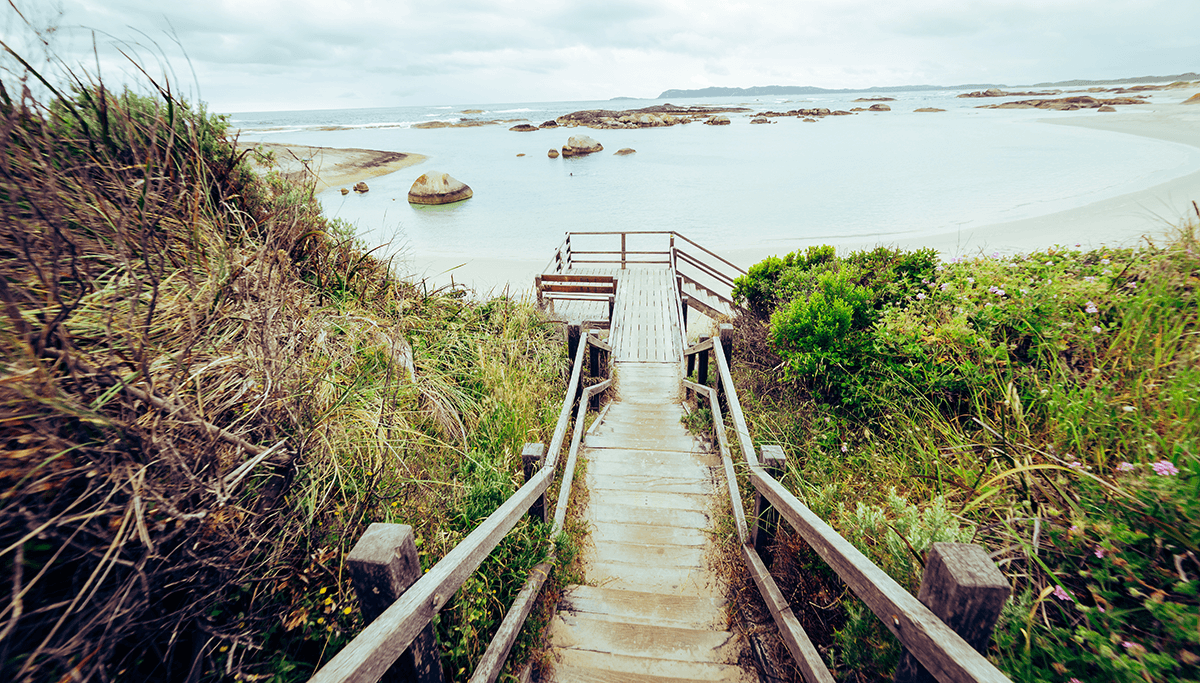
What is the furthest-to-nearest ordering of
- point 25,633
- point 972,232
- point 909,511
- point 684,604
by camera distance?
point 972,232 → point 684,604 → point 909,511 → point 25,633

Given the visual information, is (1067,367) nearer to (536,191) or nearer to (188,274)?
(188,274)

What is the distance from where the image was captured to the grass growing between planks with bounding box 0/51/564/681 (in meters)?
1.56

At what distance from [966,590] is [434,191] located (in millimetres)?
28848

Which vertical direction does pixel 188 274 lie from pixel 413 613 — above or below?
above

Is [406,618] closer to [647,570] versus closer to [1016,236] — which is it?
[647,570]

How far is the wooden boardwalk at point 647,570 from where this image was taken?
8.94 ft

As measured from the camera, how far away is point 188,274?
2.43m

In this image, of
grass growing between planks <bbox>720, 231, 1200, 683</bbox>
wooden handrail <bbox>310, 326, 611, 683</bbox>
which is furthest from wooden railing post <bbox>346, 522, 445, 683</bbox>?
grass growing between planks <bbox>720, 231, 1200, 683</bbox>

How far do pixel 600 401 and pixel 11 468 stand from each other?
21.4ft

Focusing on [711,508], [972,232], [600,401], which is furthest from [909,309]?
[972,232]

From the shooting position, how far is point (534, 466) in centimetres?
330

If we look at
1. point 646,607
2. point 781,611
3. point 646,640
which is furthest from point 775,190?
point 646,640

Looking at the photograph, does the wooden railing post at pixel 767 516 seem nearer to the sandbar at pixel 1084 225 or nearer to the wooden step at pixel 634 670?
the wooden step at pixel 634 670

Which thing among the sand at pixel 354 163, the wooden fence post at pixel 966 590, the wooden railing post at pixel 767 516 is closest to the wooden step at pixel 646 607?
the wooden railing post at pixel 767 516
